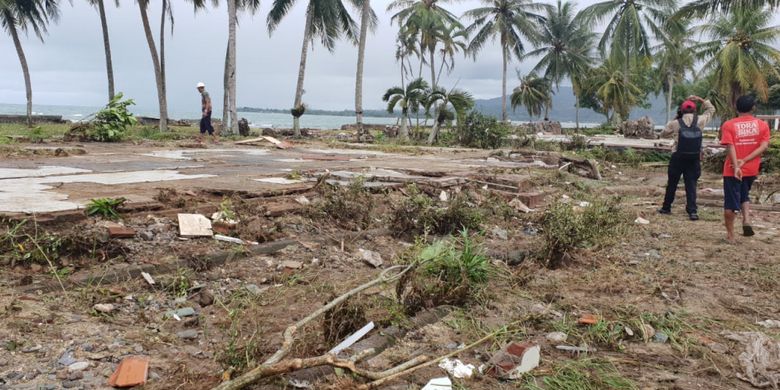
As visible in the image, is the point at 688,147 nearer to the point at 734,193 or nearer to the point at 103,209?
the point at 734,193

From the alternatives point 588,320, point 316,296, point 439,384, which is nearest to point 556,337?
point 588,320

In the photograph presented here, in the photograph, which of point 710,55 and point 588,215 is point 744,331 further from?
point 710,55

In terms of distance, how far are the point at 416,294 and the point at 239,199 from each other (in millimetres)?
2220

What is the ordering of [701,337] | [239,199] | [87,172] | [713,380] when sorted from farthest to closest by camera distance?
[87,172]
[239,199]
[701,337]
[713,380]

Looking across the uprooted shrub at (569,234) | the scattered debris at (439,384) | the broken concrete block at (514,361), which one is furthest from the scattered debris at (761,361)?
the uprooted shrub at (569,234)

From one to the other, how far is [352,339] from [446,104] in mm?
15298

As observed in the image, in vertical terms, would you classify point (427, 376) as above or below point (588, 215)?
below

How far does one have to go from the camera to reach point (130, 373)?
205cm

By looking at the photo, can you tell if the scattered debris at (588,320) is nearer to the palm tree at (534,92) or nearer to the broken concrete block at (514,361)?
the broken concrete block at (514,361)

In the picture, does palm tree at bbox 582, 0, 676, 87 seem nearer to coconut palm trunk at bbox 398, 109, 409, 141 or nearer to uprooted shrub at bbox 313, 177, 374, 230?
coconut palm trunk at bbox 398, 109, 409, 141

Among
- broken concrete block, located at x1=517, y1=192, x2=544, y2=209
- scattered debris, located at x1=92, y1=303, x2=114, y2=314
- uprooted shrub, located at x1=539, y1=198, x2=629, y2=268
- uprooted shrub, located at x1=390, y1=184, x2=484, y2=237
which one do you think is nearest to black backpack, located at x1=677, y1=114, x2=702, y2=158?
broken concrete block, located at x1=517, y1=192, x2=544, y2=209

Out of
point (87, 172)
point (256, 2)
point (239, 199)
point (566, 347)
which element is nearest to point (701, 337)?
point (566, 347)

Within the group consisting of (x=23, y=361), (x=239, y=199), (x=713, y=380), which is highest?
(x=239, y=199)

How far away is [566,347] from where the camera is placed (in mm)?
2512
